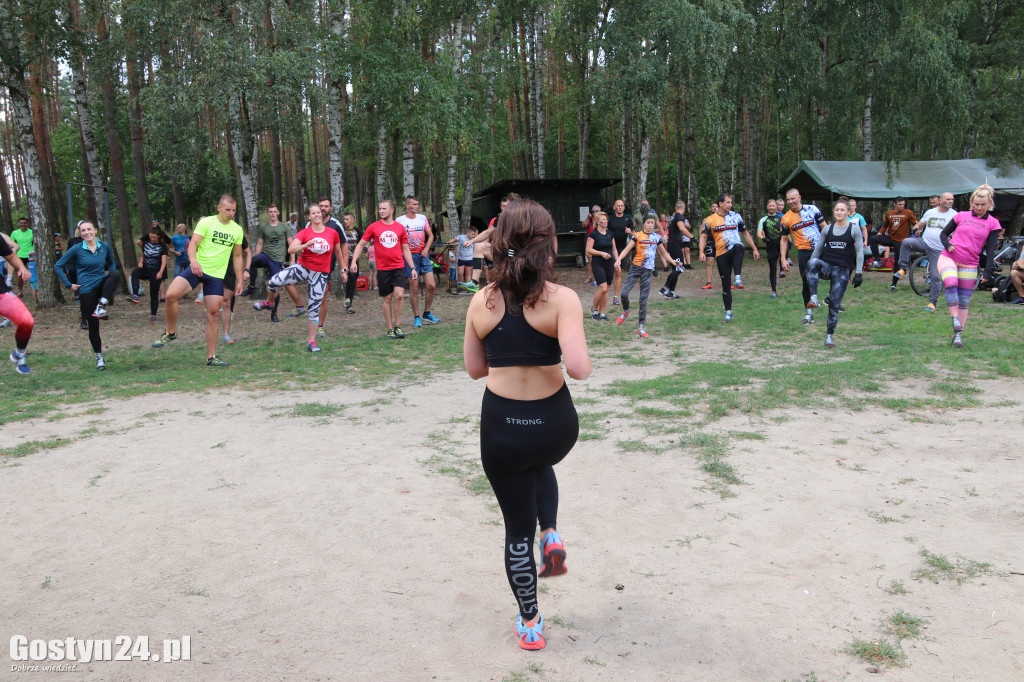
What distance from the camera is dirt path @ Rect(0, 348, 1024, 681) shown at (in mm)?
3094

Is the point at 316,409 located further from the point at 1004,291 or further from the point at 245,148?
the point at 1004,291

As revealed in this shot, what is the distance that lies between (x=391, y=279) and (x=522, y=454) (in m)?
8.99

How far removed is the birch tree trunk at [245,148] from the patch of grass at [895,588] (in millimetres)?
15377

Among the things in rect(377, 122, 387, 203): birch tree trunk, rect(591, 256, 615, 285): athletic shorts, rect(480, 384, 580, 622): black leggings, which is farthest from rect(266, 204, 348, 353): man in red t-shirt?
rect(377, 122, 387, 203): birch tree trunk

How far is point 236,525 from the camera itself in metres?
4.45

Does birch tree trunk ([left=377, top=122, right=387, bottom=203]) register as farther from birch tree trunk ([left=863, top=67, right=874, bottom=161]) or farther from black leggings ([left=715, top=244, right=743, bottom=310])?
birch tree trunk ([left=863, top=67, right=874, bottom=161])

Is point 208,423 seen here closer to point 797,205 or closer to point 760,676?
point 760,676

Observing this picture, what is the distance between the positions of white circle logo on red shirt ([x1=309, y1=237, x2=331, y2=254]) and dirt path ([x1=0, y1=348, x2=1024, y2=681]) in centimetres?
477

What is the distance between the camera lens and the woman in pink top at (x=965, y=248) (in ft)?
30.6

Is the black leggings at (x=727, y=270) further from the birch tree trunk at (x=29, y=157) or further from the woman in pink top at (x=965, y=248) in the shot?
the birch tree trunk at (x=29, y=157)

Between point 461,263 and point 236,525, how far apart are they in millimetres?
14827

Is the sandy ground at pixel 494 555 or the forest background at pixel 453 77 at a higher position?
the forest background at pixel 453 77

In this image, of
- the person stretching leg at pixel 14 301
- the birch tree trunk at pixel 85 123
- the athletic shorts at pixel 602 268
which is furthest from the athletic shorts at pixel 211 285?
the birch tree trunk at pixel 85 123

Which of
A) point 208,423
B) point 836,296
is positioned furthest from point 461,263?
point 208,423
